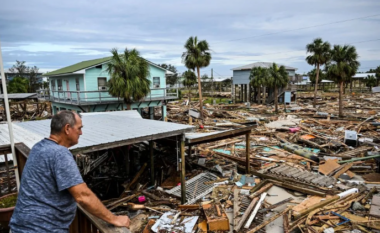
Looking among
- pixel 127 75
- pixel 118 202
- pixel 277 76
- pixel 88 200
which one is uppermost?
pixel 277 76

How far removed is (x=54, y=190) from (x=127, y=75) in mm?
19052

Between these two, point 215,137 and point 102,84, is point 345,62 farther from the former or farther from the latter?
point 102,84

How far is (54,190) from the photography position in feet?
7.22

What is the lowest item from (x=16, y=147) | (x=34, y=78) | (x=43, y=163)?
(x=16, y=147)

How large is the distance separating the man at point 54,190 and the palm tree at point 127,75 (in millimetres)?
18370

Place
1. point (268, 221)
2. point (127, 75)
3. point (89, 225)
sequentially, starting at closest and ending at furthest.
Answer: point (89, 225) → point (268, 221) → point (127, 75)

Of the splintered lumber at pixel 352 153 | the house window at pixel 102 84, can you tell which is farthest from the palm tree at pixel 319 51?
the house window at pixel 102 84

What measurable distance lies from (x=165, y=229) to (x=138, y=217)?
1282 mm

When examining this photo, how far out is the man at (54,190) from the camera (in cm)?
210

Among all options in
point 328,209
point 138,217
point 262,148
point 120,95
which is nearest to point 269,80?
point 262,148

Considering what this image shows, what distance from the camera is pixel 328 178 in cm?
1082

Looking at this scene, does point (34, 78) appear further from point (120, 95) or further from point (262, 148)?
point (262, 148)

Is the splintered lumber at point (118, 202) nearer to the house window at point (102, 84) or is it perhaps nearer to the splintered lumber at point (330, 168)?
the splintered lumber at point (330, 168)

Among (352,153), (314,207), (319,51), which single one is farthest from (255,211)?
(319,51)
